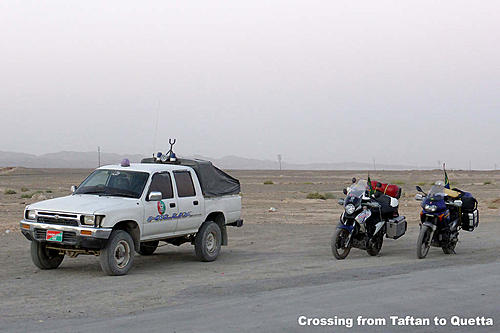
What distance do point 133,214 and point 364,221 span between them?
482 centimetres

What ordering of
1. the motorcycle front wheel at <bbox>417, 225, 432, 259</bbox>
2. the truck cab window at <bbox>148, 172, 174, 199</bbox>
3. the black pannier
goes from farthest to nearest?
the black pannier, the motorcycle front wheel at <bbox>417, 225, 432, 259</bbox>, the truck cab window at <bbox>148, 172, 174, 199</bbox>

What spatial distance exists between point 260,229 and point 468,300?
13061mm

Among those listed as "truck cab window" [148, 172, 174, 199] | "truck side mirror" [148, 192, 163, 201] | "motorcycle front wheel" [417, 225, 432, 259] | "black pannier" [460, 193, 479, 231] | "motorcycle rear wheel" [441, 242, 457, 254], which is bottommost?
"motorcycle rear wheel" [441, 242, 457, 254]

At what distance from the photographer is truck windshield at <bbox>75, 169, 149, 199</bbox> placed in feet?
43.2

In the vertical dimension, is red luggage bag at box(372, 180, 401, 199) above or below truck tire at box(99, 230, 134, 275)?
above

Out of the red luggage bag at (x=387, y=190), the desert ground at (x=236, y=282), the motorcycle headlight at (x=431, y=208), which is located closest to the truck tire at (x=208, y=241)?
the desert ground at (x=236, y=282)

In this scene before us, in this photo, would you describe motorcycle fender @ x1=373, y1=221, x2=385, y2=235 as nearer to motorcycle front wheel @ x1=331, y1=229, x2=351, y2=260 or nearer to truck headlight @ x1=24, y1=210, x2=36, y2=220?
motorcycle front wheel @ x1=331, y1=229, x2=351, y2=260

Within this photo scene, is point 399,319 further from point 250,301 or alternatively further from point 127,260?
point 127,260

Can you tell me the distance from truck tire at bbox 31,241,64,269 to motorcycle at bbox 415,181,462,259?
7.18m

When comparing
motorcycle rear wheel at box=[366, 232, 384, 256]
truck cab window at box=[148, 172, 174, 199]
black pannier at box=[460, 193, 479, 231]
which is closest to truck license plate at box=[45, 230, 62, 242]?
truck cab window at box=[148, 172, 174, 199]

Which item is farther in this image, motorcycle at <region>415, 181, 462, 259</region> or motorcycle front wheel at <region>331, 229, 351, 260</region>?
motorcycle at <region>415, 181, 462, 259</region>

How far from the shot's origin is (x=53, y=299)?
32.9 feet

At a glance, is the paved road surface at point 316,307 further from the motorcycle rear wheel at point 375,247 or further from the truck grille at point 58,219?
the motorcycle rear wheel at point 375,247

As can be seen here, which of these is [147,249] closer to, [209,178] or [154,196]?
[209,178]
